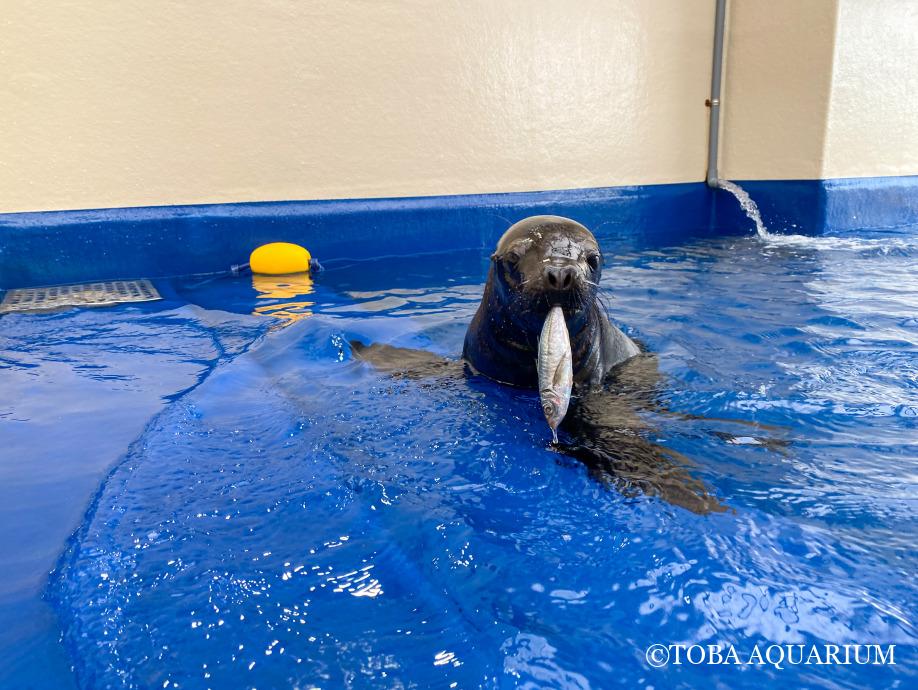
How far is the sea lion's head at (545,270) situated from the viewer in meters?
2.43

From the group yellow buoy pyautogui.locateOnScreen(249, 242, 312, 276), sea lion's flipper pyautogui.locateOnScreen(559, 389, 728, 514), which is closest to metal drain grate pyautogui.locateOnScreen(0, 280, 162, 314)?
yellow buoy pyautogui.locateOnScreen(249, 242, 312, 276)

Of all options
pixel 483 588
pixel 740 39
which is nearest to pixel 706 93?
pixel 740 39

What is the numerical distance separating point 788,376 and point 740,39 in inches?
240

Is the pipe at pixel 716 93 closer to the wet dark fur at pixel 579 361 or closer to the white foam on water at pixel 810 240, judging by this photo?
the white foam on water at pixel 810 240

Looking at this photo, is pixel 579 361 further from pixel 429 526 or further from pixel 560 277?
pixel 429 526

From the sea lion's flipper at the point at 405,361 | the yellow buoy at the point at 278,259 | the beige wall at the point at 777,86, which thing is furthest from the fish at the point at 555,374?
the beige wall at the point at 777,86

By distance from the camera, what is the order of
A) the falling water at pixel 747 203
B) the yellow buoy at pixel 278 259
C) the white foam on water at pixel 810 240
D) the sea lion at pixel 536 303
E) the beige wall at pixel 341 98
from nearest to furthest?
1. the sea lion at pixel 536 303
2. the beige wall at pixel 341 98
3. the yellow buoy at pixel 278 259
4. the white foam on water at pixel 810 240
5. the falling water at pixel 747 203

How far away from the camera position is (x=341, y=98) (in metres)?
6.60

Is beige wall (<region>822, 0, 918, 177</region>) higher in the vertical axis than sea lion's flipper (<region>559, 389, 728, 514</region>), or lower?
higher

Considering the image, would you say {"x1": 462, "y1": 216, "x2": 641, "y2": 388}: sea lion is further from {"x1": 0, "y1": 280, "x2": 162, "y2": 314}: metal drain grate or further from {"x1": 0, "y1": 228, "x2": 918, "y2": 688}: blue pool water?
{"x1": 0, "y1": 280, "x2": 162, "y2": 314}: metal drain grate

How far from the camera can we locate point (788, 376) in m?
3.10

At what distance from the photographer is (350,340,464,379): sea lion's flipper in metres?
3.15

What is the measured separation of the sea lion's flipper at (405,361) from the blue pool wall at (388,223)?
118 inches

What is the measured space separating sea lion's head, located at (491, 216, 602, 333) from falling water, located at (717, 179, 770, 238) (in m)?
5.78
